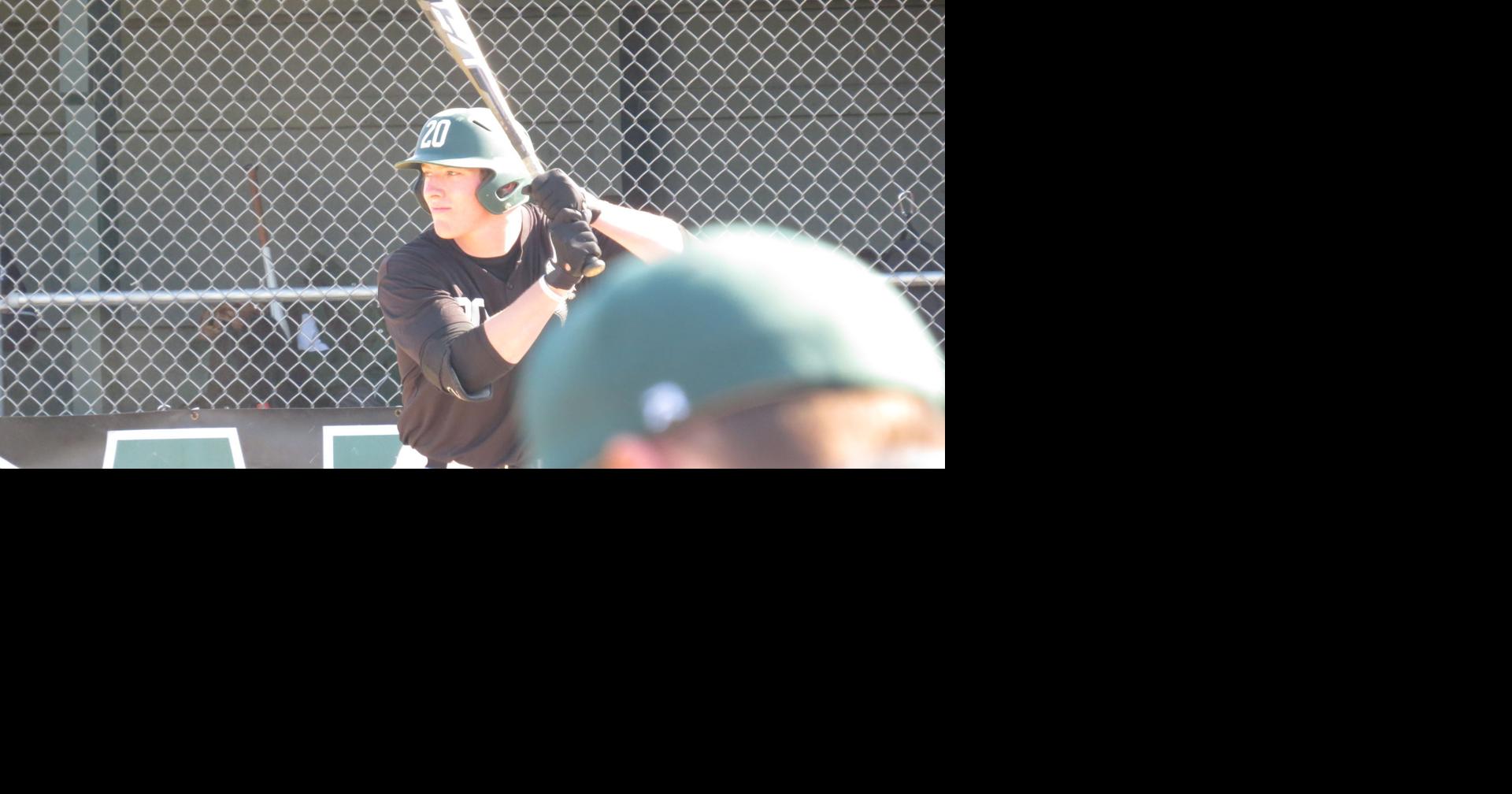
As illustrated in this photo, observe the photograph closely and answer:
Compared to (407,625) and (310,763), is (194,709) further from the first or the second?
(407,625)

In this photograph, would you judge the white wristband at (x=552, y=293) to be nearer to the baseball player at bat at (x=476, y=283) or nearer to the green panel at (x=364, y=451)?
the baseball player at bat at (x=476, y=283)

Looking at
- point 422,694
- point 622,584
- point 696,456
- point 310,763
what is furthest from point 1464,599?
point 310,763

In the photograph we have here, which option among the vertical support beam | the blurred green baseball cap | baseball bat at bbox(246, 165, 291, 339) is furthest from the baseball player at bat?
the vertical support beam

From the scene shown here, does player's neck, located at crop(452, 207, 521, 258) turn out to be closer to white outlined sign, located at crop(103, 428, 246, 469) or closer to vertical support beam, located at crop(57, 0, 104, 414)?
white outlined sign, located at crop(103, 428, 246, 469)

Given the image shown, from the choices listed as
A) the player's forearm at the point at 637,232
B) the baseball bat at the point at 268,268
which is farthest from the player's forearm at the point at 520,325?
the baseball bat at the point at 268,268

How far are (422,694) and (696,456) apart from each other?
2.74ft

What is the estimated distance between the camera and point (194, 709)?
2.47m

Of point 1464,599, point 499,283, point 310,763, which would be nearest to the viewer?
point 1464,599

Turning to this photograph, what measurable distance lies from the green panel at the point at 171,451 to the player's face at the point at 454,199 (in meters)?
0.83

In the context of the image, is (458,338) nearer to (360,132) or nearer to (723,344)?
(723,344)

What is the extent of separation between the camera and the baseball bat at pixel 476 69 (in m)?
2.94

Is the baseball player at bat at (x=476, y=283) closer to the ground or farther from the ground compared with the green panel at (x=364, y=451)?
farther from the ground

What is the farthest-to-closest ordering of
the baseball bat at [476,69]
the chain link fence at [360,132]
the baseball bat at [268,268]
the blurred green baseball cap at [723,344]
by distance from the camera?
the chain link fence at [360,132], the baseball bat at [268,268], the baseball bat at [476,69], the blurred green baseball cap at [723,344]

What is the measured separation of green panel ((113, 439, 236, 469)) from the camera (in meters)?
3.04
